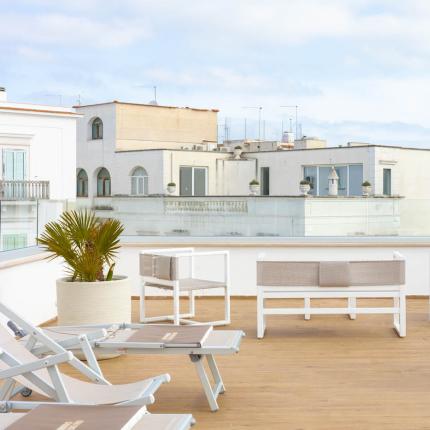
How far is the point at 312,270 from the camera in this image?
23.3 feet

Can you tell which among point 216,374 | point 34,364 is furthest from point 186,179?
point 34,364

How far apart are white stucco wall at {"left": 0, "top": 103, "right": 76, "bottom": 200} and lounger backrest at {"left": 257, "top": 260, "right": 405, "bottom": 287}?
22122 mm

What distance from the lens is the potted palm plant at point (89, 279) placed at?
6.47 m

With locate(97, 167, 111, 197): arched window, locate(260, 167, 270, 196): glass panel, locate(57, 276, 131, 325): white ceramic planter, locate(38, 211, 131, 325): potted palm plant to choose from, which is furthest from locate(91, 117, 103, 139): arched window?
locate(57, 276, 131, 325): white ceramic planter

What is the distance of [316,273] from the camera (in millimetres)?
7105

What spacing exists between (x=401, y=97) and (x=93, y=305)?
20.8 m

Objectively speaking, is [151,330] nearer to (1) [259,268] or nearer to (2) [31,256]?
(1) [259,268]

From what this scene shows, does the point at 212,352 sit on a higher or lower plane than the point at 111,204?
lower

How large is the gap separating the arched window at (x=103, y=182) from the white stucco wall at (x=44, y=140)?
26.3 feet

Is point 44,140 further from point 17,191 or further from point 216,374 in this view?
point 216,374

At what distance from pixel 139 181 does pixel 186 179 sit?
237 centimetres

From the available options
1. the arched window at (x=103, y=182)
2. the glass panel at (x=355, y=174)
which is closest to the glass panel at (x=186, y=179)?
the arched window at (x=103, y=182)

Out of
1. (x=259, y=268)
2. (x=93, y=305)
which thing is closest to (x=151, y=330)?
(x=93, y=305)

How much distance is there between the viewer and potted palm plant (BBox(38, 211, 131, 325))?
6469mm
